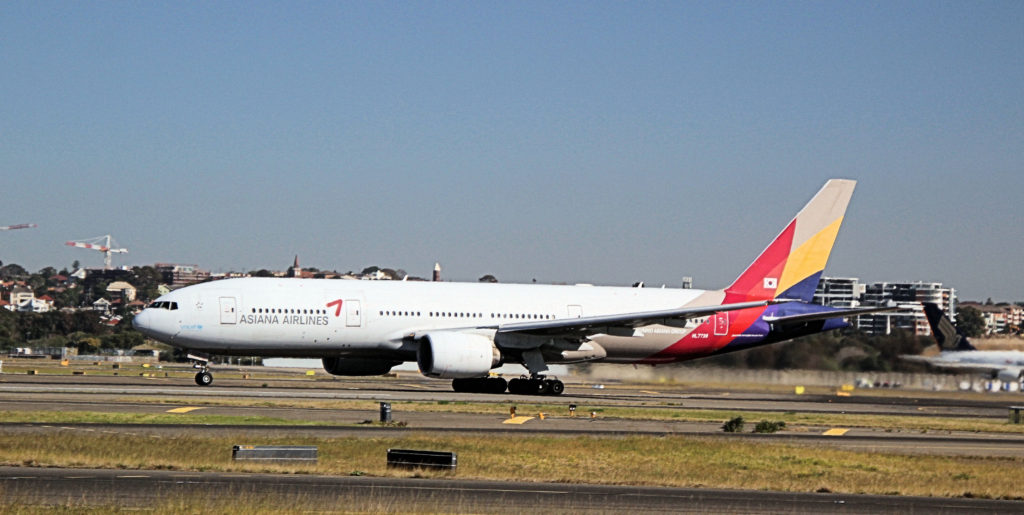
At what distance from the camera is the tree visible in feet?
319

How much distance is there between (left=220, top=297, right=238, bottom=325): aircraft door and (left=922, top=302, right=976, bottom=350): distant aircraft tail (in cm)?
3062

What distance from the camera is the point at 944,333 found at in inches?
2217

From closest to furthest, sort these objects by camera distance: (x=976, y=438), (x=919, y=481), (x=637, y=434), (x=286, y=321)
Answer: (x=919, y=481) < (x=637, y=434) < (x=976, y=438) < (x=286, y=321)

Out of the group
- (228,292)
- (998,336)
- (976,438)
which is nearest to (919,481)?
(976,438)

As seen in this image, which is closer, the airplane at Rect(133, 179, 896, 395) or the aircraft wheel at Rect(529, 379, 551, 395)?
the airplane at Rect(133, 179, 896, 395)

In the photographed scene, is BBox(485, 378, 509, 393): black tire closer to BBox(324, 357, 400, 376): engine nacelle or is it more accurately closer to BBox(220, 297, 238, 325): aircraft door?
BBox(324, 357, 400, 376): engine nacelle

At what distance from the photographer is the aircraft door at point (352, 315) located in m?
47.8

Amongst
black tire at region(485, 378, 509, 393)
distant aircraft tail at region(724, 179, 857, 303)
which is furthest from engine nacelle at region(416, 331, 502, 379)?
distant aircraft tail at region(724, 179, 857, 303)

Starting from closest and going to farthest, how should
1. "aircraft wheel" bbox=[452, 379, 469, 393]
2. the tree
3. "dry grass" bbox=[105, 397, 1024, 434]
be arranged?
"dry grass" bbox=[105, 397, 1024, 434] → "aircraft wheel" bbox=[452, 379, 469, 393] → the tree

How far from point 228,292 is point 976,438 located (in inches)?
1054

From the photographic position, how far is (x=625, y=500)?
834 inches

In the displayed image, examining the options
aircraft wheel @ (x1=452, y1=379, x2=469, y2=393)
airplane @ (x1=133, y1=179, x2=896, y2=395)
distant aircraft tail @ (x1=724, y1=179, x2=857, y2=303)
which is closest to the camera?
airplane @ (x1=133, y1=179, x2=896, y2=395)

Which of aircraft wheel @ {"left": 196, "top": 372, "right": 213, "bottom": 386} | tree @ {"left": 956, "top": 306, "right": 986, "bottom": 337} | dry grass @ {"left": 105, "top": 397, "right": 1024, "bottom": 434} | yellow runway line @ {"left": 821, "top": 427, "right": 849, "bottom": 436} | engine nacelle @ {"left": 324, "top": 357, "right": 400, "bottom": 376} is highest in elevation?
tree @ {"left": 956, "top": 306, "right": 986, "bottom": 337}

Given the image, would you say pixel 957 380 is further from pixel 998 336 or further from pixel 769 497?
pixel 769 497
